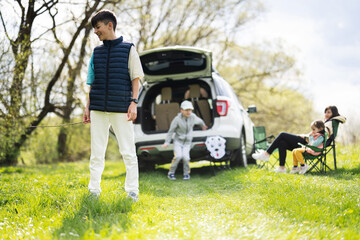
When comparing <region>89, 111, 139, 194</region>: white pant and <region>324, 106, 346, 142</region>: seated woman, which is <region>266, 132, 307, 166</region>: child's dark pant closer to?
<region>324, 106, 346, 142</region>: seated woman

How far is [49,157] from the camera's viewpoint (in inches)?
584

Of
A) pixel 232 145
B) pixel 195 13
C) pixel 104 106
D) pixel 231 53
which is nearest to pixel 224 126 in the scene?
pixel 232 145

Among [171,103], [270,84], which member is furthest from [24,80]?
[270,84]

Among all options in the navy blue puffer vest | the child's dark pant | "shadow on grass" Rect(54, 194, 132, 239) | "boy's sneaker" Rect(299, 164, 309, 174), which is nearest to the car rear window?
the child's dark pant

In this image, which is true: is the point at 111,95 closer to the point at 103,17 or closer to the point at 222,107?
the point at 103,17

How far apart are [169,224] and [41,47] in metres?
7.60

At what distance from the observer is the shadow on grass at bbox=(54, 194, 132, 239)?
2.56m

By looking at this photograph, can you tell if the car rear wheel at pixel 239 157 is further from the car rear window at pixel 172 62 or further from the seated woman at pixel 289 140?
the car rear window at pixel 172 62

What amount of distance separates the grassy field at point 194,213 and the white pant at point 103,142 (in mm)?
222

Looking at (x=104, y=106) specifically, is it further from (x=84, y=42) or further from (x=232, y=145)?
(x=84, y=42)

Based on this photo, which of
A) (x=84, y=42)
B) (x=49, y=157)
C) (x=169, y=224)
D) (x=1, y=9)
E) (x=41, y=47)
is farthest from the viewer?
(x=49, y=157)

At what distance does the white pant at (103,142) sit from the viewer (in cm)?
386

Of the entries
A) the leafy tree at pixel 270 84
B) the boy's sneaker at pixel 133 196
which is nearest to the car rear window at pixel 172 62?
the boy's sneaker at pixel 133 196

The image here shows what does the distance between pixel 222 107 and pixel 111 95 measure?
9.48 feet
